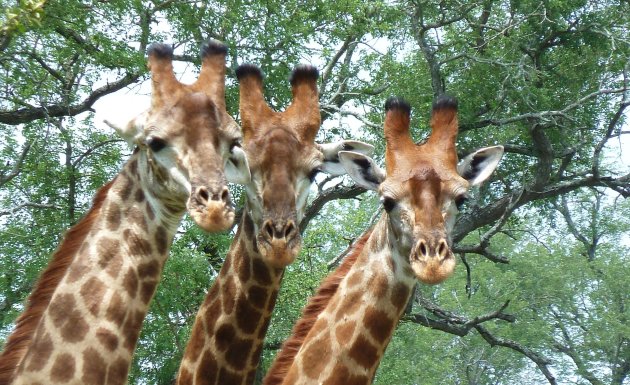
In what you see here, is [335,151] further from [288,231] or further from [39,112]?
[39,112]

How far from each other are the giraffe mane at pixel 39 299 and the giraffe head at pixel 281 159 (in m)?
0.89

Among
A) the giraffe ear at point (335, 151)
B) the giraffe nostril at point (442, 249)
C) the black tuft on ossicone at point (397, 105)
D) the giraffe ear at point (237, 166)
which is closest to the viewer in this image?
the giraffe nostril at point (442, 249)

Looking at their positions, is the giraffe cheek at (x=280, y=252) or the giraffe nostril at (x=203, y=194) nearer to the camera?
the giraffe nostril at (x=203, y=194)

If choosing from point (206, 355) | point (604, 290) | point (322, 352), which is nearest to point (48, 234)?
point (206, 355)

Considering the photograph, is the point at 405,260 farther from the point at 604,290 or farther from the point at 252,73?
the point at 604,290

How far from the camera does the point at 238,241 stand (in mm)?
5777

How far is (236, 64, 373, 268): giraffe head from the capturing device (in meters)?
5.21

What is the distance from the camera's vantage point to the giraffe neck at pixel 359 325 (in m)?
4.90

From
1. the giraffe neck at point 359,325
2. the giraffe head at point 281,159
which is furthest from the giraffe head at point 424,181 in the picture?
the giraffe head at point 281,159

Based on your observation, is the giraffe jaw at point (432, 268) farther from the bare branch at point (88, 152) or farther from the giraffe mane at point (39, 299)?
the bare branch at point (88, 152)

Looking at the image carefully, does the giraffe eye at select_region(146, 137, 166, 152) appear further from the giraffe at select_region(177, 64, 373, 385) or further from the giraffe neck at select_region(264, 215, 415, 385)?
the giraffe neck at select_region(264, 215, 415, 385)

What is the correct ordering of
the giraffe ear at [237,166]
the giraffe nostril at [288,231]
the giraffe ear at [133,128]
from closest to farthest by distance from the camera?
the giraffe ear at [133,128], the giraffe ear at [237,166], the giraffe nostril at [288,231]

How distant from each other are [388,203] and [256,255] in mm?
915

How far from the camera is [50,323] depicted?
4406 mm
